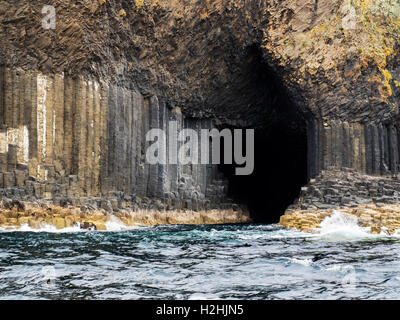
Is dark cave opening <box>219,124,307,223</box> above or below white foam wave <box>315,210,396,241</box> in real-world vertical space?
above

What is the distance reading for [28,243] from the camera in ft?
68.1

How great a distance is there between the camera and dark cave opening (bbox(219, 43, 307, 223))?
46.0 metres

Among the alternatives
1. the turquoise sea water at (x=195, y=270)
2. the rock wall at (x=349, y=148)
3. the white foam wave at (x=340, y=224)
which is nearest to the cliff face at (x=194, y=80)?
the rock wall at (x=349, y=148)

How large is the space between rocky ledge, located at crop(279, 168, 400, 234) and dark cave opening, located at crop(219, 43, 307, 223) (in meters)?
6.27

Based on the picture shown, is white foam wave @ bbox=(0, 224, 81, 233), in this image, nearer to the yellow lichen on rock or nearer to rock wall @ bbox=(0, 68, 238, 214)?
rock wall @ bbox=(0, 68, 238, 214)

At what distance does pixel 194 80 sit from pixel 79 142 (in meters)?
11.3

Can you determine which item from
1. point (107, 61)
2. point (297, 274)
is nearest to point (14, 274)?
point (297, 274)

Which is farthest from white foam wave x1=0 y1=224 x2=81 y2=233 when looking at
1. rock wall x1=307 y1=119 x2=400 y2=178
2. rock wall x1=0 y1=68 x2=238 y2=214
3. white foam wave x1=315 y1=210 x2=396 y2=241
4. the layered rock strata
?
rock wall x1=307 y1=119 x2=400 y2=178

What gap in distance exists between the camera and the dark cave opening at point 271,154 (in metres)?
46.0

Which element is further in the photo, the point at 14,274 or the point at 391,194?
the point at 391,194

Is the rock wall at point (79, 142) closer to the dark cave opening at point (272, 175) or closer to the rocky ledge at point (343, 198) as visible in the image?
the rocky ledge at point (343, 198)

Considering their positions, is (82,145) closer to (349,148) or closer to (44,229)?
(44,229)
